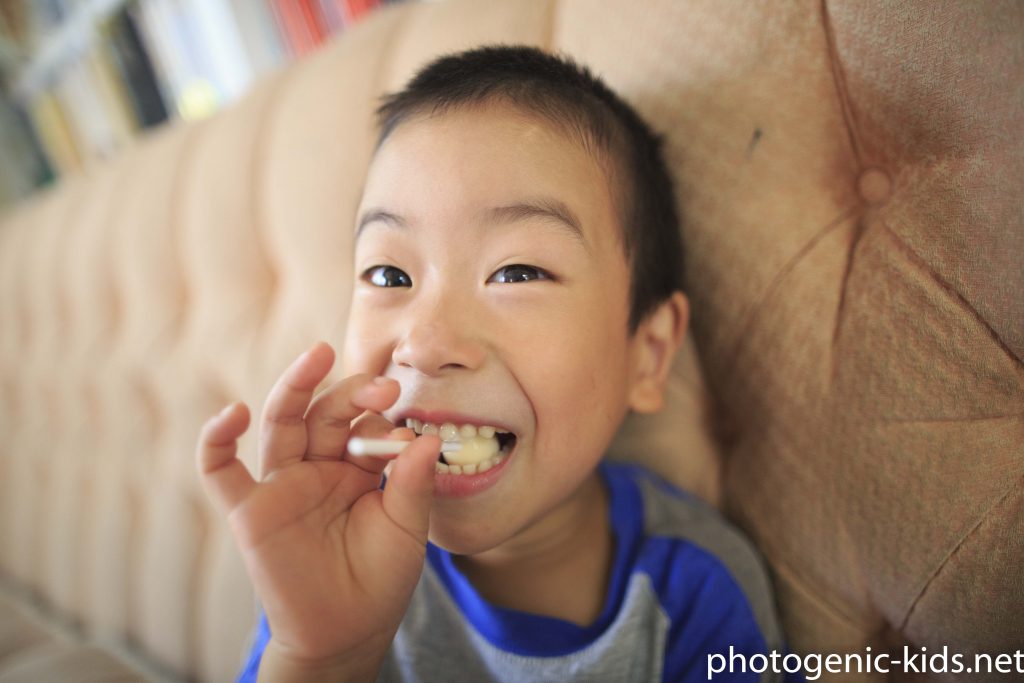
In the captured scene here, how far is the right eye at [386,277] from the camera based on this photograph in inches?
23.1

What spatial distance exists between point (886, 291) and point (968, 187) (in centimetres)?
11

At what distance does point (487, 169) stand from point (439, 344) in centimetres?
19

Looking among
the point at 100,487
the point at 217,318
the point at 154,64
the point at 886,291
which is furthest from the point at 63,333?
the point at 886,291

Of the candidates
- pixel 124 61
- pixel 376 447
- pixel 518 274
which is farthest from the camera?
pixel 124 61

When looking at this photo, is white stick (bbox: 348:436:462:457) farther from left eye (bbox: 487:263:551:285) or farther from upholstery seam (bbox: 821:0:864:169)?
upholstery seam (bbox: 821:0:864:169)

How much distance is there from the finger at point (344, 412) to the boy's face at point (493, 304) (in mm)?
30

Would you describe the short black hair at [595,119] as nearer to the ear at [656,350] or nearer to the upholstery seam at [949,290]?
the ear at [656,350]

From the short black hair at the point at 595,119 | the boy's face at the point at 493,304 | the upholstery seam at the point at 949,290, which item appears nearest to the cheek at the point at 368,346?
the boy's face at the point at 493,304

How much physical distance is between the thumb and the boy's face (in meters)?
0.05

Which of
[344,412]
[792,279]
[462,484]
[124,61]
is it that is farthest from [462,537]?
[124,61]

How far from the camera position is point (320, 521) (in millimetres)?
498

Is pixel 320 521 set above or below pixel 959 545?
above

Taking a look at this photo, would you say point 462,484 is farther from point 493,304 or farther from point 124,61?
point 124,61

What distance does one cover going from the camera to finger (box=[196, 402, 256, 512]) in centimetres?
45
